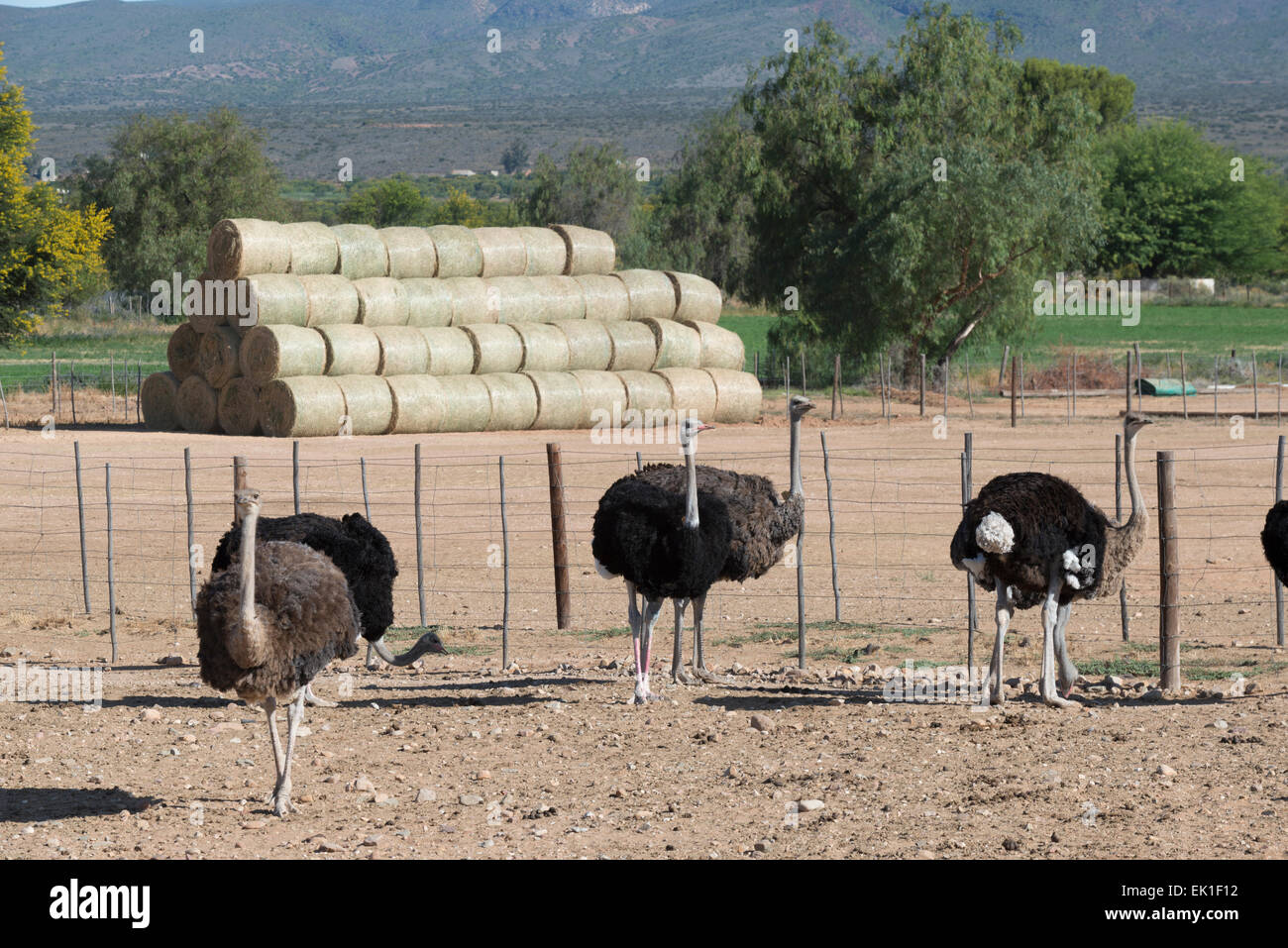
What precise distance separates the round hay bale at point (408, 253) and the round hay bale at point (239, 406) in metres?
3.13

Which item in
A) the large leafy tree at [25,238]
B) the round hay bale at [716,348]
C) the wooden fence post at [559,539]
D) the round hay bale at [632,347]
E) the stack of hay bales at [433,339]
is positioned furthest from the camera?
the large leafy tree at [25,238]

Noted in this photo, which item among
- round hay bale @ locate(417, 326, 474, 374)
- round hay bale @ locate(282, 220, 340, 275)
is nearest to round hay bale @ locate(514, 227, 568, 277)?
round hay bale @ locate(417, 326, 474, 374)

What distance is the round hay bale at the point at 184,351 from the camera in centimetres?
2511

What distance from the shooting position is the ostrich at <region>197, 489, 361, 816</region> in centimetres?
712

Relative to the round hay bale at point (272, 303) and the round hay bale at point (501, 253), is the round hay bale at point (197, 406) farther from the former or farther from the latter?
the round hay bale at point (501, 253)

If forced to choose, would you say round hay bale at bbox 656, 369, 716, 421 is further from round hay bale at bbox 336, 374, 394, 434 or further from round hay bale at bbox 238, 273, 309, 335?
round hay bale at bbox 238, 273, 309, 335

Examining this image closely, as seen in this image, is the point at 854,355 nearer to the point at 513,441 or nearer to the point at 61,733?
the point at 513,441

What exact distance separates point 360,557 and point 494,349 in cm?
1640

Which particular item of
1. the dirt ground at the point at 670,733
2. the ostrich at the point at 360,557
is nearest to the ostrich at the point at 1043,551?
the dirt ground at the point at 670,733

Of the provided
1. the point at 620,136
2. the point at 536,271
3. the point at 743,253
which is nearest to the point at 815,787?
the point at 536,271

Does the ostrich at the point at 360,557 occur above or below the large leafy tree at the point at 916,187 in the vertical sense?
below

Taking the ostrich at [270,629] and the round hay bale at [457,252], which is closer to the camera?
the ostrich at [270,629]

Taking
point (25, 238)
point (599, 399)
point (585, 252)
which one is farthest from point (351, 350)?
point (25, 238)

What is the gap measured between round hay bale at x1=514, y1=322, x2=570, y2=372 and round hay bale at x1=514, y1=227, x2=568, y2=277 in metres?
1.32
